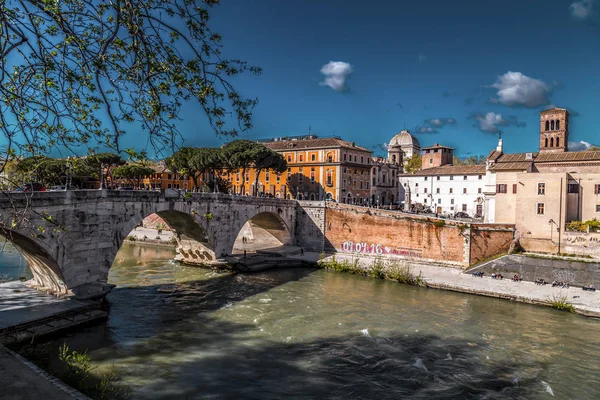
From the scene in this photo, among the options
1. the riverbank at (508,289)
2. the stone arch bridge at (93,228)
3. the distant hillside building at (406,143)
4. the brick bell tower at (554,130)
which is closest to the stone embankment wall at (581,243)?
the riverbank at (508,289)

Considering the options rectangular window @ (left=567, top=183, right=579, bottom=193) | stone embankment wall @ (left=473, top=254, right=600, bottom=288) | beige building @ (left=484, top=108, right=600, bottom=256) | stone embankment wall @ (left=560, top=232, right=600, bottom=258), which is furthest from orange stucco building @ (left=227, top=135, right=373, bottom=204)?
stone embankment wall @ (left=560, top=232, right=600, bottom=258)

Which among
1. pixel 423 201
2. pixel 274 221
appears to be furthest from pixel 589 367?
pixel 423 201

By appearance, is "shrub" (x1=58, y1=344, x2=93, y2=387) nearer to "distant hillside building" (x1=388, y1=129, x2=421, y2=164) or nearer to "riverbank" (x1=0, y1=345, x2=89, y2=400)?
"riverbank" (x1=0, y1=345, x2=89, y2=400)

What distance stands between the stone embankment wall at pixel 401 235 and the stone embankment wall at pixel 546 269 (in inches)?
77.0

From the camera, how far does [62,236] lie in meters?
16.9

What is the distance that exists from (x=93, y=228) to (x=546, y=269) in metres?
25.0

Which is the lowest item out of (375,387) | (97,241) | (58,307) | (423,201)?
(375,387)

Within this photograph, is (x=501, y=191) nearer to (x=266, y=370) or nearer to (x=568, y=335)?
(x=568, y=335)

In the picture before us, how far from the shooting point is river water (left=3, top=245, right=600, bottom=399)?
12.3 metres

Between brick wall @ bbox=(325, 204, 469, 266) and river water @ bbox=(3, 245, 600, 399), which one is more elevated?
brick wall @ bbox=(325, 204, 469, 266)

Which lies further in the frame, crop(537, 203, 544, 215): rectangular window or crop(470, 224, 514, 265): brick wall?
crop(470, 224, 514, 265): brick wall

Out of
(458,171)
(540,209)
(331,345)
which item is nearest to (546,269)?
(540,209)

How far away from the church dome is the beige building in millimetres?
41149

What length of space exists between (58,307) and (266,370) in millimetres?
8633
